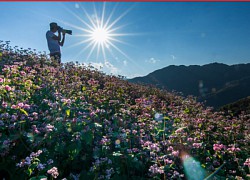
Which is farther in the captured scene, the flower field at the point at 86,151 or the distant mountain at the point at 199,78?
the distant mountain at the point at 199,78

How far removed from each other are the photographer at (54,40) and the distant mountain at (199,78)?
86.1 ft

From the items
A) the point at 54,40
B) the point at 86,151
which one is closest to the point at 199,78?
the point at 54,40

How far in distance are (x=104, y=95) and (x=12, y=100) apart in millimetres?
3088

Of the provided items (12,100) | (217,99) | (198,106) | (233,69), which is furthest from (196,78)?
(12,100)

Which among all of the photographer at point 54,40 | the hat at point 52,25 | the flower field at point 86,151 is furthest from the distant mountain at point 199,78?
the flower field at point 86,151

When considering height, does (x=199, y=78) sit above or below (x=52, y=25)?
above

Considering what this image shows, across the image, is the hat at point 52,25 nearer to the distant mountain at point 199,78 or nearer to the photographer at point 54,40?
the photographer at point 54,40

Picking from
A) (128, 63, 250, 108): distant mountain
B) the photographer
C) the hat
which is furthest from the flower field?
(128, 63, 250, 108): distant mountain

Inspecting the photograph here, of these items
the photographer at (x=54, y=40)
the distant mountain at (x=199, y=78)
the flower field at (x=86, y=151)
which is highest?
the distant mountain at (x=199, y=78)

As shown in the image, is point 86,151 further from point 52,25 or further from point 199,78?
point 199,78

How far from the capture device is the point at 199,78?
4556cm

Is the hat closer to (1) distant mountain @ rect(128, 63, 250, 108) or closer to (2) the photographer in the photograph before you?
(2) the photographer

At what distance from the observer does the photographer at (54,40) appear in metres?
11.3

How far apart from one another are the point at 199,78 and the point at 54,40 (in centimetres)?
3848
